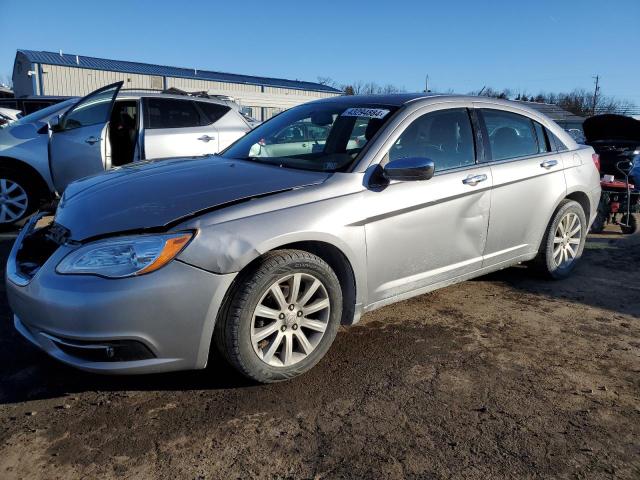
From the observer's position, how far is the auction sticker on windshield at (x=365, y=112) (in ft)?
11.7

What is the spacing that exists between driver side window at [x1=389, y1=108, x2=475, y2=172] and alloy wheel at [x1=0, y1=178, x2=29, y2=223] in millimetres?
5149

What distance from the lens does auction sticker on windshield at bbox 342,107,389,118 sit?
11.7ft

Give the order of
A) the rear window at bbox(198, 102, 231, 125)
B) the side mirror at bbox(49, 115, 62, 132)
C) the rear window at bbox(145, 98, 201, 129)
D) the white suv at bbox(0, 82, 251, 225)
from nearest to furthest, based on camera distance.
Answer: the side mirror at bbox(49, 115, 62, 132) → the white suv at bbox(0, 82, 251, 225) → the rear window at bbox(145, 98, 201, 129) → the rear window at bbox(198, 102, 231, 125)

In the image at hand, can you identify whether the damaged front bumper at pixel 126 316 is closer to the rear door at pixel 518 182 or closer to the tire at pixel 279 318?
the tire at pixel 279 318

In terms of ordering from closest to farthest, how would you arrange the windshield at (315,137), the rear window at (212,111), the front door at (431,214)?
the front door at (431,214) < the windshield at (315,137) < the rear window at (212,111)

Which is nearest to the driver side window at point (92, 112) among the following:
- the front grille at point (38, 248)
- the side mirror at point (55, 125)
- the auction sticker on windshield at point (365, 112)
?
the side mirror at point (55, 125)

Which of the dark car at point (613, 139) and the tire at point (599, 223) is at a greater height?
the dark car at point (613, 139)

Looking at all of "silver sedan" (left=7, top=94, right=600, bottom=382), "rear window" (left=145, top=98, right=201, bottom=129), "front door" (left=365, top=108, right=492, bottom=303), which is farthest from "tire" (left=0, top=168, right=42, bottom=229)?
"front door" (left=365, top=108, right=492, bottom=303)

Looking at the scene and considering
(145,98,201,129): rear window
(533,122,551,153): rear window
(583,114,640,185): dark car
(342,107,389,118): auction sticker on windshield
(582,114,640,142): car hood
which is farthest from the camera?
(582,114,640,142): car hood

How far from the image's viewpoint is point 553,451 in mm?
2338

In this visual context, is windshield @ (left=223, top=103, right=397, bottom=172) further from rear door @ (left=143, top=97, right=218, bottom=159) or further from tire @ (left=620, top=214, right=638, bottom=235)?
tire @ (left=620, top=214, right=638, bottom=235)

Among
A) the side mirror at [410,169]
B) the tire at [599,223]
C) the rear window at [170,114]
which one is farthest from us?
the tire at [599,223]

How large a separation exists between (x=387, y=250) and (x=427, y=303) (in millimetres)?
1198

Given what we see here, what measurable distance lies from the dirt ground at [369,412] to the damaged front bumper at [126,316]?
0.30 m
